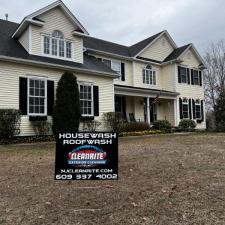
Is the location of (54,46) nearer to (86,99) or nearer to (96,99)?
(86,99)

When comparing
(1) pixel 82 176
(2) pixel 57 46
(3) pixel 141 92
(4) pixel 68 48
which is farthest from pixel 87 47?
(1) pixel 82 176

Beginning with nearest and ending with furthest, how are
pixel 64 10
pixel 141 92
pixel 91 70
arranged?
pixel 91 70
pixel 64 10
pixel 141 92

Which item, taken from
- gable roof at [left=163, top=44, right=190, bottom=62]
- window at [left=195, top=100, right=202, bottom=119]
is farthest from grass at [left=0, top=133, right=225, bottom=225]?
window at [left=195, top=100, right=202, bottom=119]

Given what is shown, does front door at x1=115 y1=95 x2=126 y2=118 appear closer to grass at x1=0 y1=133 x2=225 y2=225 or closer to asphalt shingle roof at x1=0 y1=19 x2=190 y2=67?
asphalt shingle roof at x1=0 y1=19 x2=190 y2=67

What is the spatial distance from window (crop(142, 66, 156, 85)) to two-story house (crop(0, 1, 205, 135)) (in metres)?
0.08

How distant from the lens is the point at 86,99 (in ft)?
60.1

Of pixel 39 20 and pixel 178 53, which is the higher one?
pixel 178 53

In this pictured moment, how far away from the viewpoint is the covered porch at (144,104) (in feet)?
73.7

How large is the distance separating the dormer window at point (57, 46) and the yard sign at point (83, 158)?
13088 millimetres

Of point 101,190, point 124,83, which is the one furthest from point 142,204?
point 124,83

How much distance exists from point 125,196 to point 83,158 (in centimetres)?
95

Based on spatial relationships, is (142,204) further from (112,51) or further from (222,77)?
(222,77)

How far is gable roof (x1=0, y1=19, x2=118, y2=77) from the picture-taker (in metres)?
15.7

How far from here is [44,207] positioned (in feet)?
15.3
